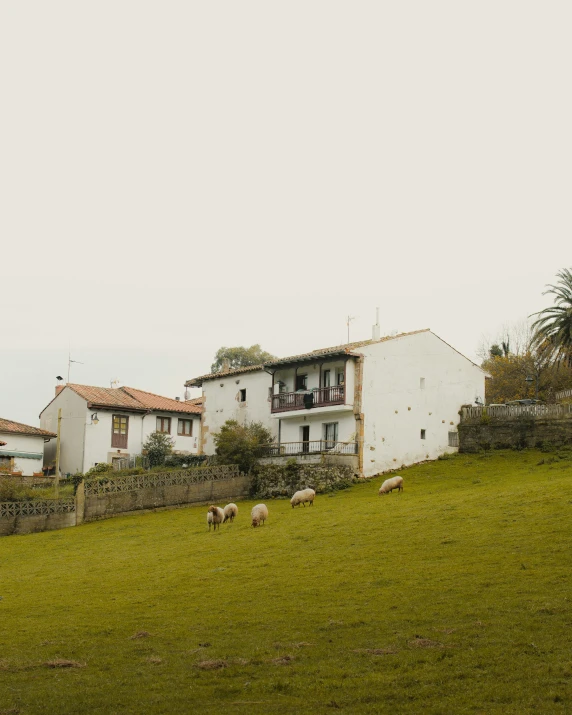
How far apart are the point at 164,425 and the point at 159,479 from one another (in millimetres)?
23159

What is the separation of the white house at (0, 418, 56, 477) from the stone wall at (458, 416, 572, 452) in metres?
32.7

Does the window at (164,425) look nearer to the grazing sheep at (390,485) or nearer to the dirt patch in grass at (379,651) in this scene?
the grazing sheep at (390,485)

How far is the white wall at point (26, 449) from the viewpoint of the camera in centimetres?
6775

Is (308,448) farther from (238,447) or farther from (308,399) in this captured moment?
(238,447)

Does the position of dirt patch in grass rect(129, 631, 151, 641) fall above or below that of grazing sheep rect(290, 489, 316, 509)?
below

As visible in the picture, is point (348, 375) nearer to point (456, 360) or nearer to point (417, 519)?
point (456, 360)

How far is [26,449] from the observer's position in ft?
227

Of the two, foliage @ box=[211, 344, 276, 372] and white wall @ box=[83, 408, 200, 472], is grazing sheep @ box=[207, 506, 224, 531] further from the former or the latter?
foliage @ box=[211, 344, 276, 372]

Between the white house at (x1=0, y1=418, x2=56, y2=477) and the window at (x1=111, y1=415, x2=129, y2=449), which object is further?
the window at (x1=111, y1=415, x2=129, y2=449)

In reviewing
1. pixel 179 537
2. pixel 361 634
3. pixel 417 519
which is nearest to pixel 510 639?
pixel 361 634

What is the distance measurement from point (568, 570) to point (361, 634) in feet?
20.4

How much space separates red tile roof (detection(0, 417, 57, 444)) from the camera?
67562mm

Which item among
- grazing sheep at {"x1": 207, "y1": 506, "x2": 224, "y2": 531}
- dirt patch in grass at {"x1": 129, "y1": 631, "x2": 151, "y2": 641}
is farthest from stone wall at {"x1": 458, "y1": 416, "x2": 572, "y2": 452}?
dirt patch in grass at {"x1": 129, "y1": 631, "x2": 151, "y2": 641}

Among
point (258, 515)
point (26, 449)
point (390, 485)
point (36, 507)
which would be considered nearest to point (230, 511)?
point (258, 515)
